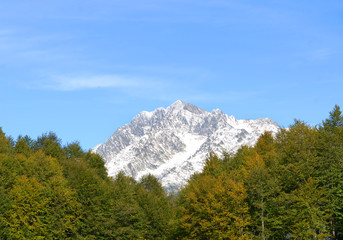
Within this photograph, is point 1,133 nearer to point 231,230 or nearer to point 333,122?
point 231,230

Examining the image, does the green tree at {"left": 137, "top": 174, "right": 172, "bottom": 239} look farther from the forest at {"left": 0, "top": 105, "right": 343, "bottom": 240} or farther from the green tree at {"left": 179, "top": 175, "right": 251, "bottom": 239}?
the green tree at {"left": 179, "top": 175, "right": 251, "bottom": 239}

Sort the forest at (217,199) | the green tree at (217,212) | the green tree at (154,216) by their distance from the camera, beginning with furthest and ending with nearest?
1. the green tree at (154,216)
2. the green tree at (217,212)
3. the forest at (217,199)

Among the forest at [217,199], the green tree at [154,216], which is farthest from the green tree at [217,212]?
the green tree at [154,216]

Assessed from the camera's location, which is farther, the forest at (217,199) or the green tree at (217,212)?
the green tree at (217,212)

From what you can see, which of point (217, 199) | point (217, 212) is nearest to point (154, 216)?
point (217, 199)

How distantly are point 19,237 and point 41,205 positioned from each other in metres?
8.16

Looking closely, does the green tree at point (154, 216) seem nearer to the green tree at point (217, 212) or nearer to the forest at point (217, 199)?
the forest at point (217, 199)

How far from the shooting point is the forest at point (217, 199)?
71.6m

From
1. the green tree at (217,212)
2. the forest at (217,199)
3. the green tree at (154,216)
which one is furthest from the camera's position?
the green tree at (154,216)

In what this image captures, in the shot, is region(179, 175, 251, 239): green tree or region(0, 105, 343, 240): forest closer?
region(0, 105, 343, 240): forest

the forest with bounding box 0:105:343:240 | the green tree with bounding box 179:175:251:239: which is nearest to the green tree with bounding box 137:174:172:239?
the forest with bounding box 0:105:343:240

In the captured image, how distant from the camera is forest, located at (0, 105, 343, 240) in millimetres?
71562

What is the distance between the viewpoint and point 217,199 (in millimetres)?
82750

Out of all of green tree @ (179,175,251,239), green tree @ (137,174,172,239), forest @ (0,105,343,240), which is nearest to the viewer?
forest @ (0,105,343,240)
